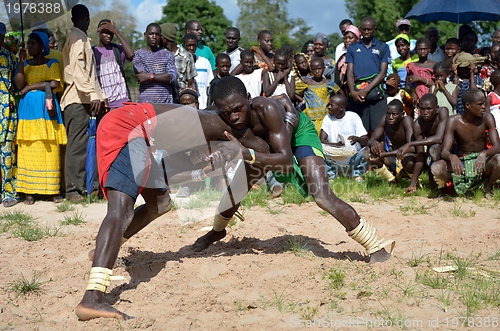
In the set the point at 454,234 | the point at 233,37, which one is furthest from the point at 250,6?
the point at 454,234

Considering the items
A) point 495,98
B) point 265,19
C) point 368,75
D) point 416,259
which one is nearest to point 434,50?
point 368,75

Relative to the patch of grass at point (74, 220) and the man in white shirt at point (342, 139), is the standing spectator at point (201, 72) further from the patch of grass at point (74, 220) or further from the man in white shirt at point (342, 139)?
Result: the patch of grass at point (74, 220)

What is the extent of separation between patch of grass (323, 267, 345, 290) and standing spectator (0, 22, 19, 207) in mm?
4602

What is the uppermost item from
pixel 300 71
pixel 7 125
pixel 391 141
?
pixel 300 71

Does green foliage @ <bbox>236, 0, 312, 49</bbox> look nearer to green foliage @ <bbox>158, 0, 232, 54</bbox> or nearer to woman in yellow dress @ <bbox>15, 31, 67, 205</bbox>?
green foliage @ <bbox>158, 0, 232, 54</bbox>

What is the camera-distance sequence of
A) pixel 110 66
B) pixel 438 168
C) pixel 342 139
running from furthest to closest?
pixel 342 139 → pixel 110 66 → pixel 438 168

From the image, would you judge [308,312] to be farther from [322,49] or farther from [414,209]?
[322,49]

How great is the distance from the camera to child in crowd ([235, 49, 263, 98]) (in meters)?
8.02

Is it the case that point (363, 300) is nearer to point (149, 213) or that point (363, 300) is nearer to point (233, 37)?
point (149, 213)

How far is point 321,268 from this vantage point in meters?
4.25

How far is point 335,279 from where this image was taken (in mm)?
3879

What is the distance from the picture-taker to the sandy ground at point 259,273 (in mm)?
3436

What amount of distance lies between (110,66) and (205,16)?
20.9 m

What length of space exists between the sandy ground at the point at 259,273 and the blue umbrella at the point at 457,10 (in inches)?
137
